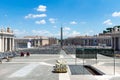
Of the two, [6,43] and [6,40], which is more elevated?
[6,40]

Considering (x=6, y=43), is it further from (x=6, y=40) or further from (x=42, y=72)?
(x=42, y=72)

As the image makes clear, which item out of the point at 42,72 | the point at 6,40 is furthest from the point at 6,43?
the point at 42,72

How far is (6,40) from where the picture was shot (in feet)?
329

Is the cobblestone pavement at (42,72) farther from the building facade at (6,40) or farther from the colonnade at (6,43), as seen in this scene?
the building facade at (6,40)

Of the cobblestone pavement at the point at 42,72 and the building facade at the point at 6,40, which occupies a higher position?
the building facade at the point at 6,40

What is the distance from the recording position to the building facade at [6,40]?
304ft

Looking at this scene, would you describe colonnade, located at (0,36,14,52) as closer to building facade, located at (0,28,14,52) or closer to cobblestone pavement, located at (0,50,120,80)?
building facade, located at (0,28,14,52)

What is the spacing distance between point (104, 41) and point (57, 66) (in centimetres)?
16283

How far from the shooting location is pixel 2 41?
93625 mm

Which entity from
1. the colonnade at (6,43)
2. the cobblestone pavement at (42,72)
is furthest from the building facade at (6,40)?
the cobblestone pavement at (42,72)

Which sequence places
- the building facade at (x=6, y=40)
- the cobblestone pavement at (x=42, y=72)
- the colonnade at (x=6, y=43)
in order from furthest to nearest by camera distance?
the building facade at (x=6, y=40) < the colonnade at (x=6, y=43) < the cobblestone pavement at (x=42, y=72)

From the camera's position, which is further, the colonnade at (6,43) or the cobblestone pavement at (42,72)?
the colonnade at (6,43)

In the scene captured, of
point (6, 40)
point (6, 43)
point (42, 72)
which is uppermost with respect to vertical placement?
point (6, 40)

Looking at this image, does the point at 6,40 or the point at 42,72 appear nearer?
the point at 42,72
